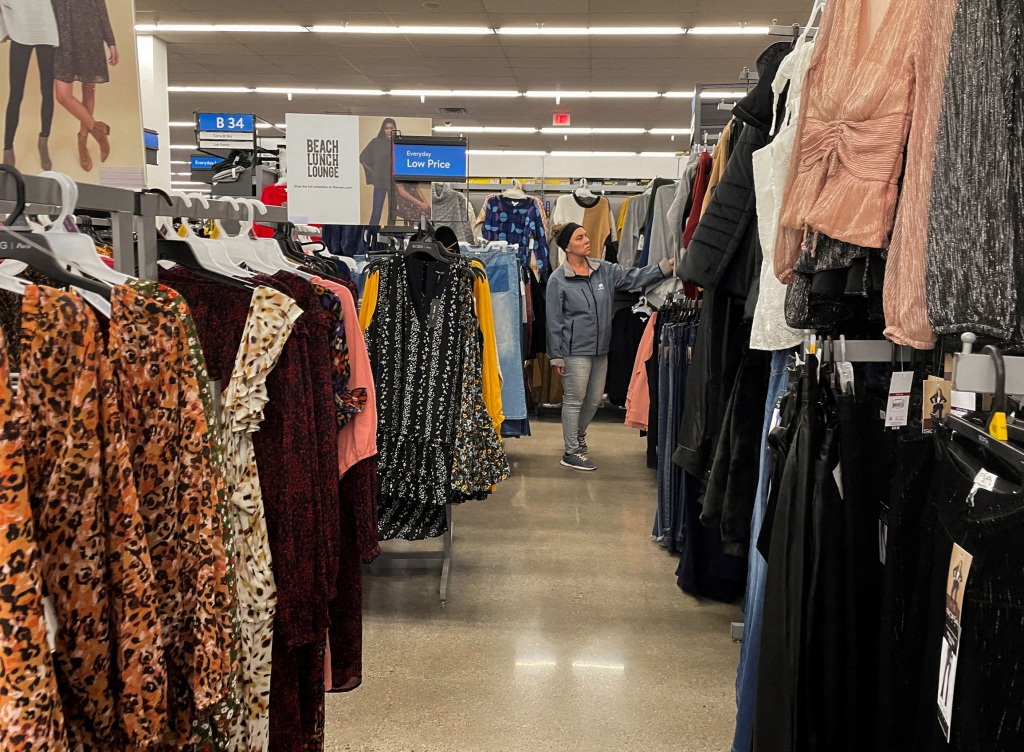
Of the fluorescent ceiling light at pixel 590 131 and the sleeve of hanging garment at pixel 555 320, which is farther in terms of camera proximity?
the fluorescent ceiling light at pixel 590 131

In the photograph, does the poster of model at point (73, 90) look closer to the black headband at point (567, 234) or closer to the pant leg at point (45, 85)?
the pant leg at point (45, 85)

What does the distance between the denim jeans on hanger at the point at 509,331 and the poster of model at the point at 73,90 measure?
2670 mm

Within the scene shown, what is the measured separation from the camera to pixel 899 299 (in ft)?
3.65

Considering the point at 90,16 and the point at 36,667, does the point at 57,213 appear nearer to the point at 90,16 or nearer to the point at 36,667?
the point at 90,16

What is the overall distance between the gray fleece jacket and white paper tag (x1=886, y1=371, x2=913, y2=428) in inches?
165

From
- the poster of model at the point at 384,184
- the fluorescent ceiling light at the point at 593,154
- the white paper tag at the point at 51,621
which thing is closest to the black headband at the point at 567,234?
the poster of model at the point at 384,184

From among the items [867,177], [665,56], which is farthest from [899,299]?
[665,56]

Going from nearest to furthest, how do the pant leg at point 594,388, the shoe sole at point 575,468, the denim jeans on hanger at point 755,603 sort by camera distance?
the denim jeans on hanger at point 755,603 → the shoe sole at point 575,468 → the pant leg at point 594,388

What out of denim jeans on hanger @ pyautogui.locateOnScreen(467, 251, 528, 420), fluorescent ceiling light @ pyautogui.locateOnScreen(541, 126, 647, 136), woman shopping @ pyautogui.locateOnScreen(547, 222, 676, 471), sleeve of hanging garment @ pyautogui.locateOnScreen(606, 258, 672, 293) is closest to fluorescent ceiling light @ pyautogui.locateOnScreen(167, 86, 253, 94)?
fluorescent ceiling light @ pyautogui.locateOnScreen(541, 126, 647, 136)

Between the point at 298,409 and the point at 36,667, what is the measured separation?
2.93 ft

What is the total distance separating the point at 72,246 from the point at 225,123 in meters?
3.66

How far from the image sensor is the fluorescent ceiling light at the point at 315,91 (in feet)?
38.3

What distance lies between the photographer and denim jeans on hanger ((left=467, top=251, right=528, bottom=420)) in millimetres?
4078

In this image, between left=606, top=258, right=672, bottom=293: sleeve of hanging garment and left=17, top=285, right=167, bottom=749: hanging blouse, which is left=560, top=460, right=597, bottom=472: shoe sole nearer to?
left=606, top=258, right=672, bottom=293: sleeve of hanging garment
